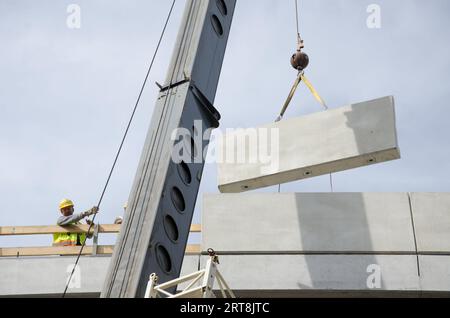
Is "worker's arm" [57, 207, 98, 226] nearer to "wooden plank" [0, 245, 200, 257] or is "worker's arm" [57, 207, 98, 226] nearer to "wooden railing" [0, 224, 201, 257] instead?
"wooden railing" [0, 224, 201, 257]

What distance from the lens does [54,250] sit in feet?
41.8

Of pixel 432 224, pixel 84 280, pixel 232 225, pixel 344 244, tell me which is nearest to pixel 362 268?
pixel 344 244

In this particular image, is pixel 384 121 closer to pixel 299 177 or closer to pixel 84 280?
pixel 299 177

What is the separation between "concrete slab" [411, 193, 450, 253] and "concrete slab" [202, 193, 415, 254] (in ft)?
0.50

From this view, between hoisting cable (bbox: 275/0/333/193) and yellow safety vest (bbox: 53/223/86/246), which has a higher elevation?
hoisting cable (bbox: 275/0/333/193)

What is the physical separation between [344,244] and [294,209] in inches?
42.1

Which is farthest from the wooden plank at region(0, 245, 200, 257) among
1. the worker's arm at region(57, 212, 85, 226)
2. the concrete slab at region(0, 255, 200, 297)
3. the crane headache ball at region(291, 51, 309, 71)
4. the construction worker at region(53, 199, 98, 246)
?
the crane headache ball at region(291, 51, 309, 71)

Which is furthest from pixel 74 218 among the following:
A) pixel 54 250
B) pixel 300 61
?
pixel 300 61

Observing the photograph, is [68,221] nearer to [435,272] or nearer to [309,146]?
[309,146]

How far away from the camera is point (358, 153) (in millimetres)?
11984

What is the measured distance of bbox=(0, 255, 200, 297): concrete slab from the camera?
1249 centimetres

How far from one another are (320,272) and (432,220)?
7.19ft

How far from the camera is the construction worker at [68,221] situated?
514 inches
